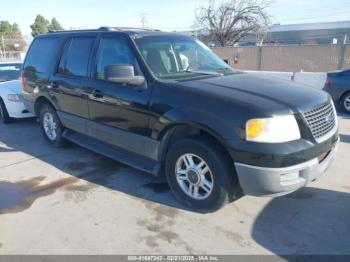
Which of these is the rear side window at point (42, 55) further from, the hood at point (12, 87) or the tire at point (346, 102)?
the tire at point (346, 102)

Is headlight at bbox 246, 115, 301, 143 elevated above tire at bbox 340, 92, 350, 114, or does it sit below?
above

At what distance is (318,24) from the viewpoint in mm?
58500

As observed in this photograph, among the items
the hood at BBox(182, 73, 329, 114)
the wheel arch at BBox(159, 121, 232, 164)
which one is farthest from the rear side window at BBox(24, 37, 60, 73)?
the hood at BBox(182, 73, 329, 114)

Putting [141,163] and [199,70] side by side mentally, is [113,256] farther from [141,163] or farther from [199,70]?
[199,70]

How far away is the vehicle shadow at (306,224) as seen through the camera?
3.00m

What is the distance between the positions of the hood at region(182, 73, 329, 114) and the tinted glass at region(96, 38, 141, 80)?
2.87ft

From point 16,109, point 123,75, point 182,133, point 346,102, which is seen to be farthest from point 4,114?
point 346,102

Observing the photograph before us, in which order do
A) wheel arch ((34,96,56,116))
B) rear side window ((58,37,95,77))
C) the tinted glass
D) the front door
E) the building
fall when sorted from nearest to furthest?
the front door → the tinted glass → rear side window ((58,37,95,77)) → wheel arch ((34,96,56,116)) → the building

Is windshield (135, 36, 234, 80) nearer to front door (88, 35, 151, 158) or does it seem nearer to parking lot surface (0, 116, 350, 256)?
front door (88, 35, 151, 158)

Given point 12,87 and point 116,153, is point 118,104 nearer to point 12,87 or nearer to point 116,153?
point 116,153

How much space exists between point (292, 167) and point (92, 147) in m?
2.93

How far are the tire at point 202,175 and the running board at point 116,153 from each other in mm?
250

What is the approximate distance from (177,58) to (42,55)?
291cm

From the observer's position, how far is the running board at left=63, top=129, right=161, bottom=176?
3.97 meters
